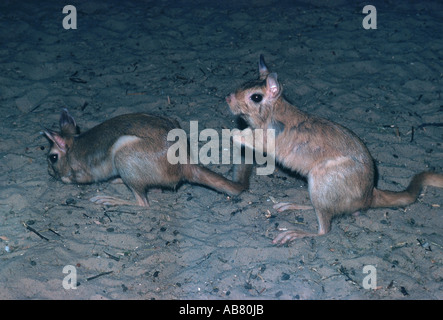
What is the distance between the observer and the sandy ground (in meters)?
3.86

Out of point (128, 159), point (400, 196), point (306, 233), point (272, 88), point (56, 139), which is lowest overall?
point (306, 233)

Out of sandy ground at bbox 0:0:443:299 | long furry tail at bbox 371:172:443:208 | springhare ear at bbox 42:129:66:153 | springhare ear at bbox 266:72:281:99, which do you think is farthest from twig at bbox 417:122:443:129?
springhare ear at bbox 42:129:66:153

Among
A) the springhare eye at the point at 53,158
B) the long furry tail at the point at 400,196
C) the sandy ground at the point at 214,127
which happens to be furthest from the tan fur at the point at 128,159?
the long furry tail at the point at 400,196

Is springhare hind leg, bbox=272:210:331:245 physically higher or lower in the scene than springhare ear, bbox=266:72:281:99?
lower

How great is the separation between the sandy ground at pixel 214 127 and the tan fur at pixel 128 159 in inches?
9.0

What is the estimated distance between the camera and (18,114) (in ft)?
20.0

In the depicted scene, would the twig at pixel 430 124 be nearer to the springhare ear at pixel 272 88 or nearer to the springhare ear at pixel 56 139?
the springhare ear at pixel 272 88

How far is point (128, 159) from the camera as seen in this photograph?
4.51 metres

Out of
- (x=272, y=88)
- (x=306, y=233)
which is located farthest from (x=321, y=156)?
(x=272, y=88)

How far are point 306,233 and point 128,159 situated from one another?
2.02 meters

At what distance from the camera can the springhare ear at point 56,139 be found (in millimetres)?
4777

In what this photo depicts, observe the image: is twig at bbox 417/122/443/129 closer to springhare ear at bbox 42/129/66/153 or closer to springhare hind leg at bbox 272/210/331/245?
springhare hind leg at bbox 272/210/331/245

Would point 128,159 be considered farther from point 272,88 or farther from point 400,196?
point 400,196

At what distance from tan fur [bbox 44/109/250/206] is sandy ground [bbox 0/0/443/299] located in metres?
0.23
